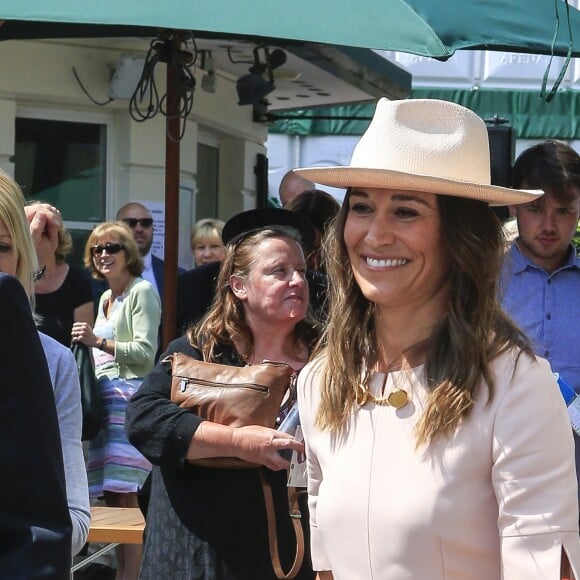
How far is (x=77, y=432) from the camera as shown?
305cm

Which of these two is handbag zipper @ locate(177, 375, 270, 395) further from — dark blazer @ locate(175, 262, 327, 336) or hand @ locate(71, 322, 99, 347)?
hand @ locate(71, 322, 99, 347)

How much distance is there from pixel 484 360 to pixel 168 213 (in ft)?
11.4

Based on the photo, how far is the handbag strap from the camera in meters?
3.58

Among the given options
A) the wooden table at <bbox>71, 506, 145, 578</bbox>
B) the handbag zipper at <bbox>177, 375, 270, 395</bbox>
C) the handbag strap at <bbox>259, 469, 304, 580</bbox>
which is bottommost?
the wooden table at <bbox>71, 506, 145, 578</bbox>

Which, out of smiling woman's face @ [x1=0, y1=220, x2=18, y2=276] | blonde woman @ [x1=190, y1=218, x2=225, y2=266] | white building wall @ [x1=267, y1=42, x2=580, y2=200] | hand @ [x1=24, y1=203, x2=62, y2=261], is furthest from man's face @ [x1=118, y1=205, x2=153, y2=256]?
white building wall @ [x1=267, y1=42, x2=580, y2=200]

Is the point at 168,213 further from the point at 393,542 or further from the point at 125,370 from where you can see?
the point at 393,542

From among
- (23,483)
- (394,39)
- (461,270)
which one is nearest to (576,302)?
(394,39)

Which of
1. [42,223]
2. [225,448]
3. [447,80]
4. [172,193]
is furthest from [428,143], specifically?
[447,80]

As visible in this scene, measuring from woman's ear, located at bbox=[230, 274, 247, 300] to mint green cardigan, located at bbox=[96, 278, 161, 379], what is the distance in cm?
297

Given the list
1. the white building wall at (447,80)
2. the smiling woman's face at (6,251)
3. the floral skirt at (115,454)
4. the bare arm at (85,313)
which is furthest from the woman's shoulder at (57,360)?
the white building wall at (447,80)

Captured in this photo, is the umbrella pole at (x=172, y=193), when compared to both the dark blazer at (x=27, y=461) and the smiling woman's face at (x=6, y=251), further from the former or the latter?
the dark blazer at (x=27, y=461)

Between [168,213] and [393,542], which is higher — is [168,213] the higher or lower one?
the higher one

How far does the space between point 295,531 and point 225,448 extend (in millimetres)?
315

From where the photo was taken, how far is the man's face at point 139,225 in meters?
8.53
